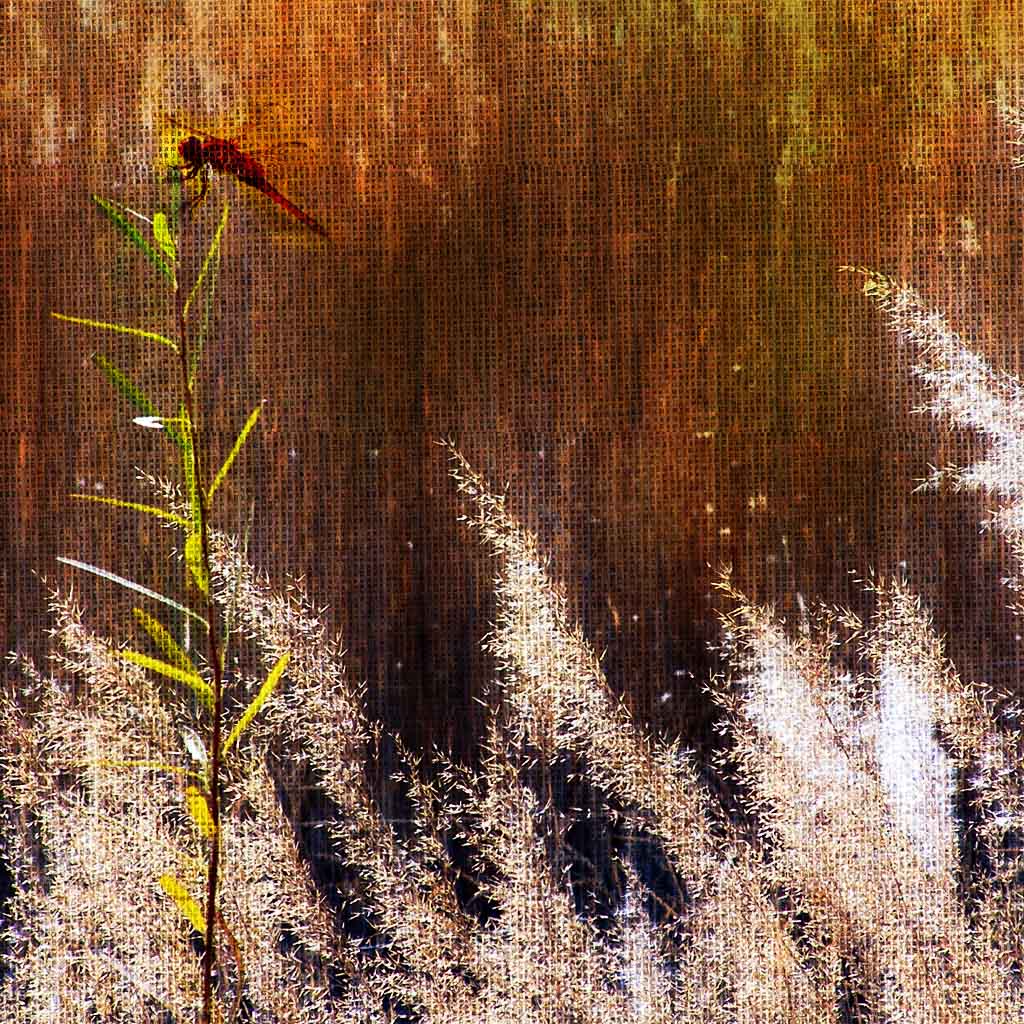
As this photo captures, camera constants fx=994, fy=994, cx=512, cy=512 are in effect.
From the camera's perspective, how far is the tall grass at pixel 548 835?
48.5 inches

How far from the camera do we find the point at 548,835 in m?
1.25

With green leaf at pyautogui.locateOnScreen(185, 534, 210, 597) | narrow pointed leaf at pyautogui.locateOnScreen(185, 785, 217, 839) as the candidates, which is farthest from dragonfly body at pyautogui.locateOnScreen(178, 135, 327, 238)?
narrow pointed leaf at pyautogui.locateOnScreen(185, 785, 217, 839)

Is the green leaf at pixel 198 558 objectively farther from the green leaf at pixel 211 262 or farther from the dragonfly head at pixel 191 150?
the dragonfly head at pixel 191 150

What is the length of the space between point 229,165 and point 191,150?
5 cm

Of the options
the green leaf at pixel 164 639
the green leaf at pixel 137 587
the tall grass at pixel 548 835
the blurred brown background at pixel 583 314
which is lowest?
the tall grass at pixel 548 835

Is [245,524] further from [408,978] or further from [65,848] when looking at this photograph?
[408,978]

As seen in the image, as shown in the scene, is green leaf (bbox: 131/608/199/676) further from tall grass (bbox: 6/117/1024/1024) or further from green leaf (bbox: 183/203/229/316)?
green leaf (bbox: 183/203/229/316)

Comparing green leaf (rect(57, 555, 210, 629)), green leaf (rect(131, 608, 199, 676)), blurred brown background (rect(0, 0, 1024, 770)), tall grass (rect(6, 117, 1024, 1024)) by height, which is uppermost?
blurred brown background (rect(0, 0, 1024, 770))

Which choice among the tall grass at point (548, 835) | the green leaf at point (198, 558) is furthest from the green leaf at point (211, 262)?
the green leaf at point (198, 558)

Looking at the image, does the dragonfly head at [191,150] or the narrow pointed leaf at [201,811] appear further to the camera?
the dragonfly head at [191,150]

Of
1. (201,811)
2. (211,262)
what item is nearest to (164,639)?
(201,811)

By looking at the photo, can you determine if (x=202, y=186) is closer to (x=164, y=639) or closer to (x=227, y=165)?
(x=227, y=165)

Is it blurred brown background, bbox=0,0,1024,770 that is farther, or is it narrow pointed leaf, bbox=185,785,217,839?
blurred brown background, bbox=0,0,1024,770

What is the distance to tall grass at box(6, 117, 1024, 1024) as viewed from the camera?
4.04 feet
